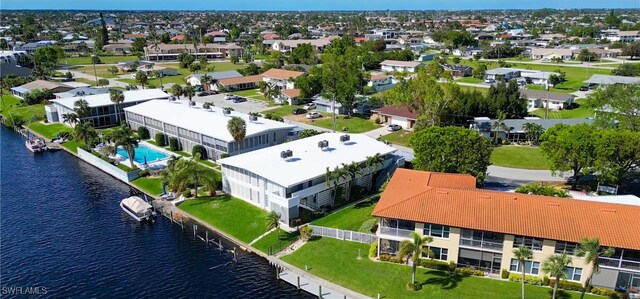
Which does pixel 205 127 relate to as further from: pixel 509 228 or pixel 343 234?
pixel 509 228

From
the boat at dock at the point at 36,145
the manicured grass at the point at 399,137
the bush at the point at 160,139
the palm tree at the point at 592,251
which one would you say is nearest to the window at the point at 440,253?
the palm tree at the point at 592,251

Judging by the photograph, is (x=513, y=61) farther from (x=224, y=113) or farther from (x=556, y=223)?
(x=556, y=223)

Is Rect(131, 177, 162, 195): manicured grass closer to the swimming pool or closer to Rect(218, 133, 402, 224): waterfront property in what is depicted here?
the swimming pool

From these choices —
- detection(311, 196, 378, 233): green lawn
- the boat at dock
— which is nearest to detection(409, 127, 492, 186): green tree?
detection(311, 196, 378, 233): green lawn

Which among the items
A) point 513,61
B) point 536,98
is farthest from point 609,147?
point 513,61

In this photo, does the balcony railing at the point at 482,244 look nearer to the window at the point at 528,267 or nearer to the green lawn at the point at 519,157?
the window at the point at 528,267

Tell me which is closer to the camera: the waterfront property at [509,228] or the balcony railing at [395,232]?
the waterfront property at [509,228]
